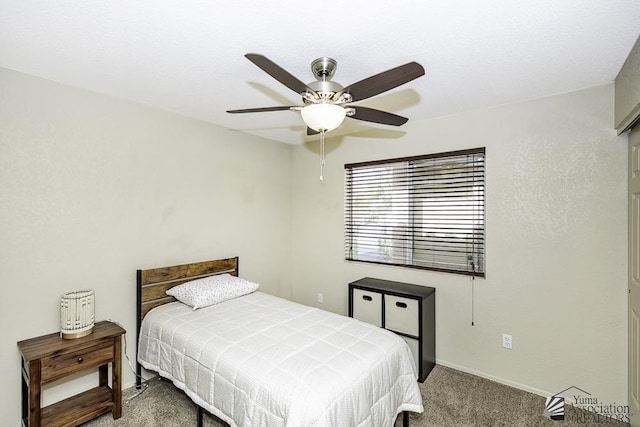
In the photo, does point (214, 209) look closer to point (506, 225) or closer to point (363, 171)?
point (363, 171)

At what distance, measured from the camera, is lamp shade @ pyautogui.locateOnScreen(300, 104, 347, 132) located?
1.70 metres

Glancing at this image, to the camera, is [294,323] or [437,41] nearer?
[437,41]

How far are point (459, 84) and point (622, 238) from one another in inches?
65.7

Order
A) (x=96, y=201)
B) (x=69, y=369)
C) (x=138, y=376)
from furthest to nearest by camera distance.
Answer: (x=138, y=376) < (x=96, y=201) < (x=69, y=369)

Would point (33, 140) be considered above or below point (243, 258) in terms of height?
above

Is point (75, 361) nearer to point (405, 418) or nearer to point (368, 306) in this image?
point (405, 418)

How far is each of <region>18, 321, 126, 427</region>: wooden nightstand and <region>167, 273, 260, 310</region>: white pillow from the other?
538 mm

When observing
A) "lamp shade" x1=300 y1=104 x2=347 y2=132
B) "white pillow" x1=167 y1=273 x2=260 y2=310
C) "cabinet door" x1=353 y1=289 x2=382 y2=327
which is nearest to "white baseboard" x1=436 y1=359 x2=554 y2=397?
"cabinet door" x1=353 y1=289 x2=382 y2=327

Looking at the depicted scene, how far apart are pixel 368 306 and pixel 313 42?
246 centimetres

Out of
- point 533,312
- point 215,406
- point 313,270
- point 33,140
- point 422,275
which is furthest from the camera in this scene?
point 313,270

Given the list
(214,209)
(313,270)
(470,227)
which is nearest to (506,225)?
(470,227)

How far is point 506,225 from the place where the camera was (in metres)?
2.75

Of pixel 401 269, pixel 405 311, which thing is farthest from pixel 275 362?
pixel 401 269

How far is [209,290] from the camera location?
2.81 metres
